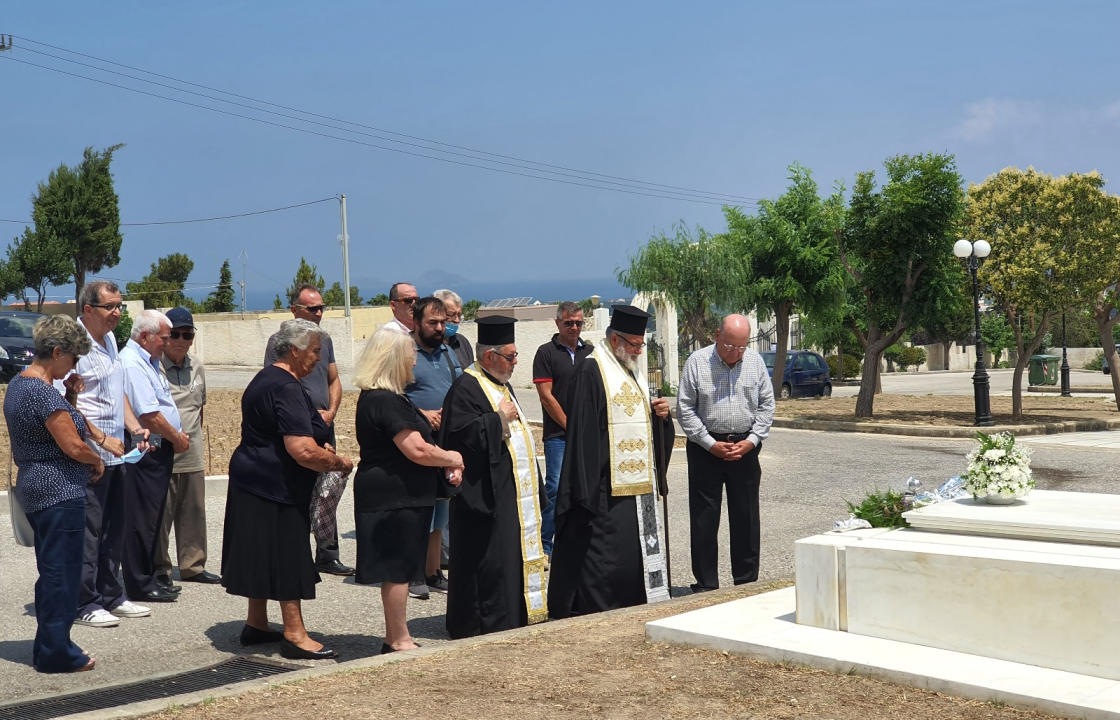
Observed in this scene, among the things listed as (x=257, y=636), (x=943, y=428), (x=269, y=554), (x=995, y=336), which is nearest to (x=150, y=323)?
(x=269, y=554)

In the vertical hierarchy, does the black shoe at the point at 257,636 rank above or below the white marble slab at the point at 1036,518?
below

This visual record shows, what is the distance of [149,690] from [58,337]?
187cm

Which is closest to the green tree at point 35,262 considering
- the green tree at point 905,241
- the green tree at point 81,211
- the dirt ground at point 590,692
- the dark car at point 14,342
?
the green tree at point 81,211

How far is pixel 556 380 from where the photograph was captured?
9078mm

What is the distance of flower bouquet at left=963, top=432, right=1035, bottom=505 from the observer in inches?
253

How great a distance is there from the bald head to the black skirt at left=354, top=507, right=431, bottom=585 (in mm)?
2619

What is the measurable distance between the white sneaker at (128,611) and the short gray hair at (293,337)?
2.17 meters

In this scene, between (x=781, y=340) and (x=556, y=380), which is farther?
(x=781, y=340)

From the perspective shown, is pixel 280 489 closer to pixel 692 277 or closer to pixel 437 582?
pixel 437 582

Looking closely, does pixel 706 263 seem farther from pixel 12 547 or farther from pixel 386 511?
pixel 386 511

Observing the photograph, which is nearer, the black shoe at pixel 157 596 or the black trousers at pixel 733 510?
the black shoe at pixel 157 596

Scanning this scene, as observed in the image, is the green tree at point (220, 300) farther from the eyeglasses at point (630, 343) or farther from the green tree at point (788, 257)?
the eyeglasses at point (630, 343)

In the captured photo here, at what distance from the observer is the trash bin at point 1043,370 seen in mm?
39344

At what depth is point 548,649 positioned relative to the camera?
6.11m
